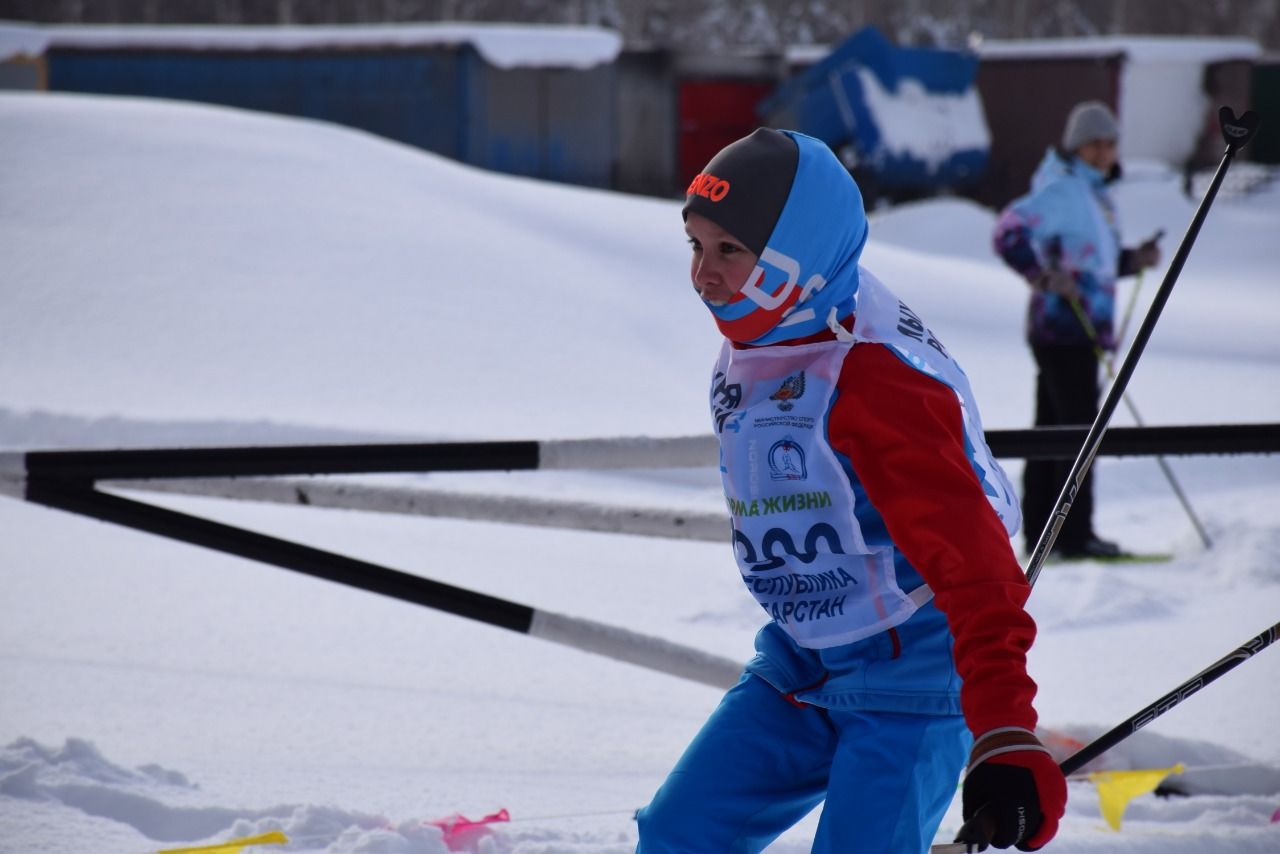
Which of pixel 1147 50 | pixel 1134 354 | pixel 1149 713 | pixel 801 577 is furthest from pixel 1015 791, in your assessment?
pixel 1147 50

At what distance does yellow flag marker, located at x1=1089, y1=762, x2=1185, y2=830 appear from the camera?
264cm

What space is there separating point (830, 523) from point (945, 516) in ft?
0.61

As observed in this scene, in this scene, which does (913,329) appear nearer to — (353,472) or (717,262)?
(717,262)

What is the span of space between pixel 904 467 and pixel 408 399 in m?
5.26

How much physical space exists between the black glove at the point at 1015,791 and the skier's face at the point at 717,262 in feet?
2.07

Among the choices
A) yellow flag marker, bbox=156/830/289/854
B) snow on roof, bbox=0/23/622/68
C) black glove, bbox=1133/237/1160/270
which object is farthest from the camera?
snow on roof, bbox=0/23/622/68

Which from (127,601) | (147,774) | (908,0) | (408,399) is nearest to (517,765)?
(147,774)

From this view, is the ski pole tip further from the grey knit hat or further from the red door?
the red door

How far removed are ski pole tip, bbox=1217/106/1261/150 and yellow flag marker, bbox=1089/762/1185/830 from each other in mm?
1304

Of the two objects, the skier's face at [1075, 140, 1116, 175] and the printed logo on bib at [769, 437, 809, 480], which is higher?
the skier's face at [1075, 140, 1116, 175]

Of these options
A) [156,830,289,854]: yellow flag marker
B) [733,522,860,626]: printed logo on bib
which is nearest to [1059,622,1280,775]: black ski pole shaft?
[733,522,860,626]: printed logo on bib

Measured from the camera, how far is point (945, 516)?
4.85 feet

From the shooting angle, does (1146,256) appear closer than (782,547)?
No

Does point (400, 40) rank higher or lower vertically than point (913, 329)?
higher
